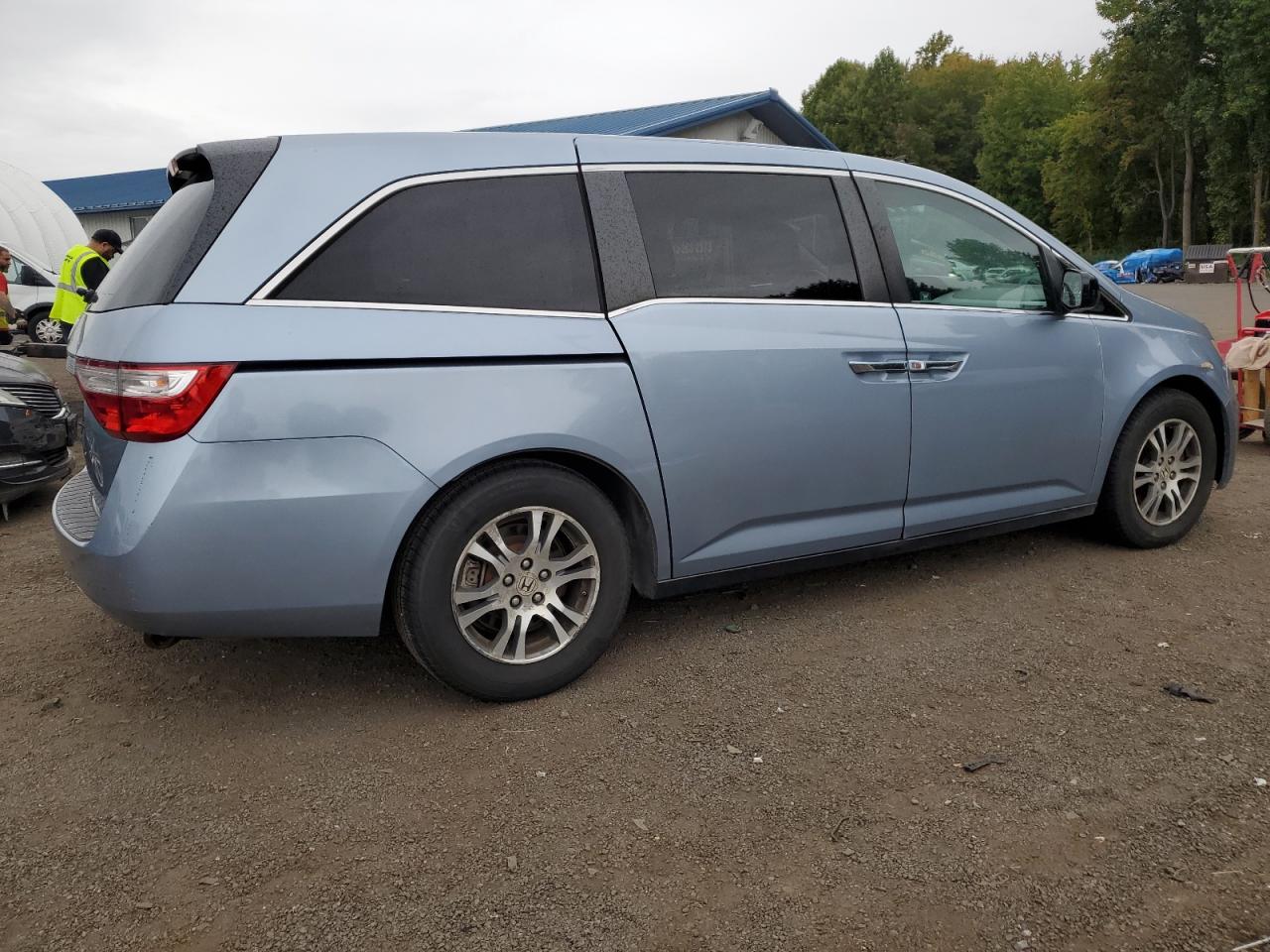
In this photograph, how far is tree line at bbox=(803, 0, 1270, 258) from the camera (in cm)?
5112

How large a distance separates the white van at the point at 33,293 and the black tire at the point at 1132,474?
1961 centimetres

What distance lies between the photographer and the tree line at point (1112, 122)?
5112 cm

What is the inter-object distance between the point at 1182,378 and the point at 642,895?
151 inches

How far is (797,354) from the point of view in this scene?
12.1ft

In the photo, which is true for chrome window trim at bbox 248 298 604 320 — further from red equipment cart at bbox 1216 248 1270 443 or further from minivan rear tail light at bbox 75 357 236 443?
red equipment cart at bbox 1216 248 1270 443

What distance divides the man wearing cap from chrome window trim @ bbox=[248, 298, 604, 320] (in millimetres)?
6719

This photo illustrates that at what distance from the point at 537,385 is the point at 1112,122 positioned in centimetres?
6651

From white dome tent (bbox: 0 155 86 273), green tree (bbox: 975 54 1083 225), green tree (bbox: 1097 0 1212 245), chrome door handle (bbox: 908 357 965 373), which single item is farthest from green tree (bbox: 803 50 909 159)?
chrome door handle (bbox: 908 357 965 373)

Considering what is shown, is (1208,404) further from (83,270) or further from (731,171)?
(83,270)

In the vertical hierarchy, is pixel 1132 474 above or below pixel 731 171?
below

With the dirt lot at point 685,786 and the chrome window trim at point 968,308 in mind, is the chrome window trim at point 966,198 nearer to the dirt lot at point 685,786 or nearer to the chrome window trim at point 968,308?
the chrome window trim at point 968,308

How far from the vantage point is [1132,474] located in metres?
4.70

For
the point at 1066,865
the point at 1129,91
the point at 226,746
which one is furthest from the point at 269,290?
the point at 1129,91

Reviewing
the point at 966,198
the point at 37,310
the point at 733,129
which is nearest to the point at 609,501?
the point at 966,198
